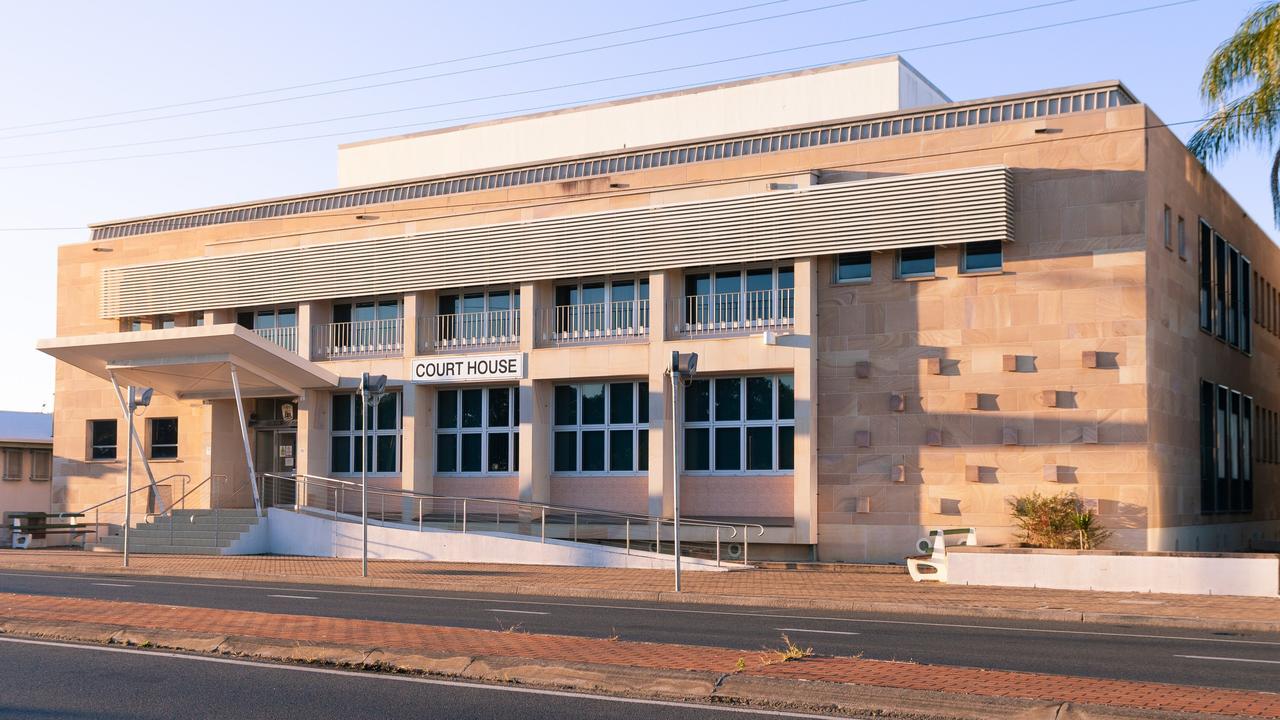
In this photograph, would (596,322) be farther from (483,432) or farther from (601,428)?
(483,432)

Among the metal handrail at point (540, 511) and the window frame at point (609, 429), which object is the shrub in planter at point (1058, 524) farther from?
the window frame at point (609, 429)

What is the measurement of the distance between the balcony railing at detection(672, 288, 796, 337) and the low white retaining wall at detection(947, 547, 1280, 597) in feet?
26.3

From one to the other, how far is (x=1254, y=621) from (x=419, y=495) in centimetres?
1935

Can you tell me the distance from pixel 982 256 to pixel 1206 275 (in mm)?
6851

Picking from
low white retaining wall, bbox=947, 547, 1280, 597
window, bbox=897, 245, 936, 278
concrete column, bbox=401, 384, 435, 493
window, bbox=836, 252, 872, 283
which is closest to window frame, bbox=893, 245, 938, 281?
window, bbox=897, 245, 936, 278

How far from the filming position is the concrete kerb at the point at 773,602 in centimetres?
1809

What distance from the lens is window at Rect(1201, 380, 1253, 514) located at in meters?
31.2

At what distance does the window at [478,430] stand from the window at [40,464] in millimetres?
25742

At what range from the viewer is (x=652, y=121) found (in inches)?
1548

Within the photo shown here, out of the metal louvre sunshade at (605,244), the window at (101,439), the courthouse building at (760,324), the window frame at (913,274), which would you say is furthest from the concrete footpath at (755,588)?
the window at (101,439)

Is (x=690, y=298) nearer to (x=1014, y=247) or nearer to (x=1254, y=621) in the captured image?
(x=1014, y=247)

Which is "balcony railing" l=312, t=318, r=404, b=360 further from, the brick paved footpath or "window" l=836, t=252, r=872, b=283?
the brick paved footpath

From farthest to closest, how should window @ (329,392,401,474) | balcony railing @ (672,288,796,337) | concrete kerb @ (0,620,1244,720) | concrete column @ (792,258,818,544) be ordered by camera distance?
window @ (329,392,401,474), balcony railing @ (672,288,796,337), concrete column @ (792,258,818,544), concrete kerb @ (0,620,1244,720)

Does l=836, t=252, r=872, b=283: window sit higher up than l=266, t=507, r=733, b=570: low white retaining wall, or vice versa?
l=836, t=252, r=872, b=283: window
